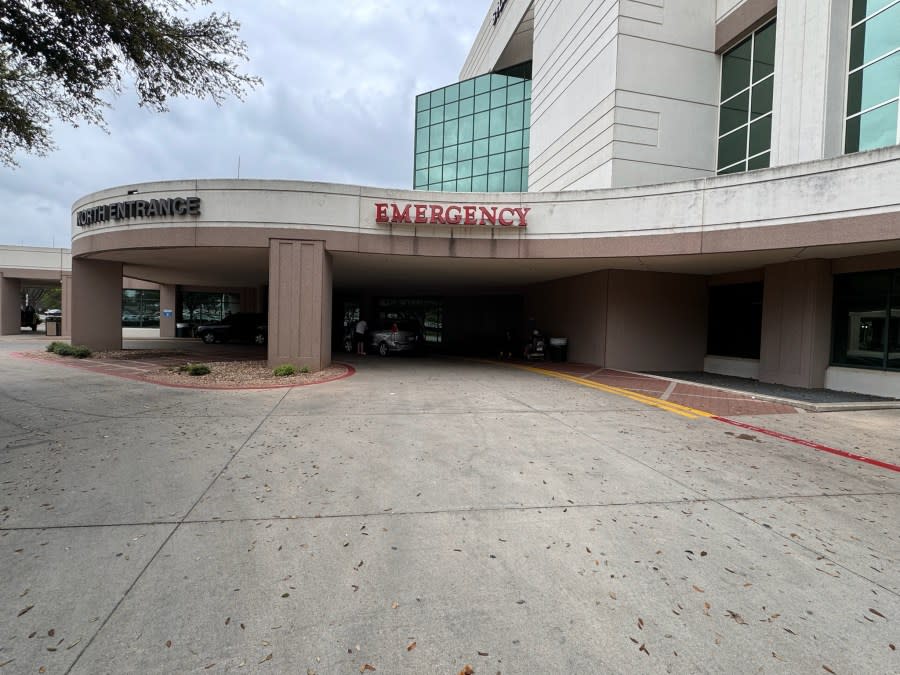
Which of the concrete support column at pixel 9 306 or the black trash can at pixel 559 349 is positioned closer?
the black trash can at pixel 559 349

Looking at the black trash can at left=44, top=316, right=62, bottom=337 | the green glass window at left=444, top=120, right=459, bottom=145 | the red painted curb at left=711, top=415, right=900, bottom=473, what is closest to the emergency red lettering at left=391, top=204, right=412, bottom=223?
the red painted curb at left=711, top=415, right=900, bottom=473

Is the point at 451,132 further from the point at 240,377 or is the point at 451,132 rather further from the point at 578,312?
the point at 240,377

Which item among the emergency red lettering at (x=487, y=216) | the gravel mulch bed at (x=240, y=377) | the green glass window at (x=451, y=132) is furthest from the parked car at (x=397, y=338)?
the green glass window at (x=451, y=132)

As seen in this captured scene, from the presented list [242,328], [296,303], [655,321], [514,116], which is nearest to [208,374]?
[296,303]

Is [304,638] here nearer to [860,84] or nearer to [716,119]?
[860,84]

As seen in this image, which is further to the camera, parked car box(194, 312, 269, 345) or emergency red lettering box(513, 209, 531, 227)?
parked car box(194, 312, 269, 345)

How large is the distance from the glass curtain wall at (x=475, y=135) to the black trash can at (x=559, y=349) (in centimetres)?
1373

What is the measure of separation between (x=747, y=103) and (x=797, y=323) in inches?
311

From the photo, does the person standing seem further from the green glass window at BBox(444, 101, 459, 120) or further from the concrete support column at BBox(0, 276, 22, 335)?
the concrete support column at BBox(0, 276, 22, 335)

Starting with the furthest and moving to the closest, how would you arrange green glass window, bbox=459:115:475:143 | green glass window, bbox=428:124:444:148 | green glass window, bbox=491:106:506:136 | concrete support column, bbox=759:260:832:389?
1. green glass window, bbox=428:124:444:148
2. green glass window, bbox=459:115:475:143
3. green glass window, bbox=491:106:506:136
4. concrete support column, bbox=759:260:832:389

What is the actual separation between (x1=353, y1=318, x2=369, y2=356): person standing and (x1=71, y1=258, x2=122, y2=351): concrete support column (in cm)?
930

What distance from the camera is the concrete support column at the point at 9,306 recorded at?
1041 inches

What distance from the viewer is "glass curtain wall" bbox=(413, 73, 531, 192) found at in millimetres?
27797

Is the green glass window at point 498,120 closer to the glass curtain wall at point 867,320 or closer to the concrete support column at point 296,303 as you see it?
the concrete support column at point 296,303
